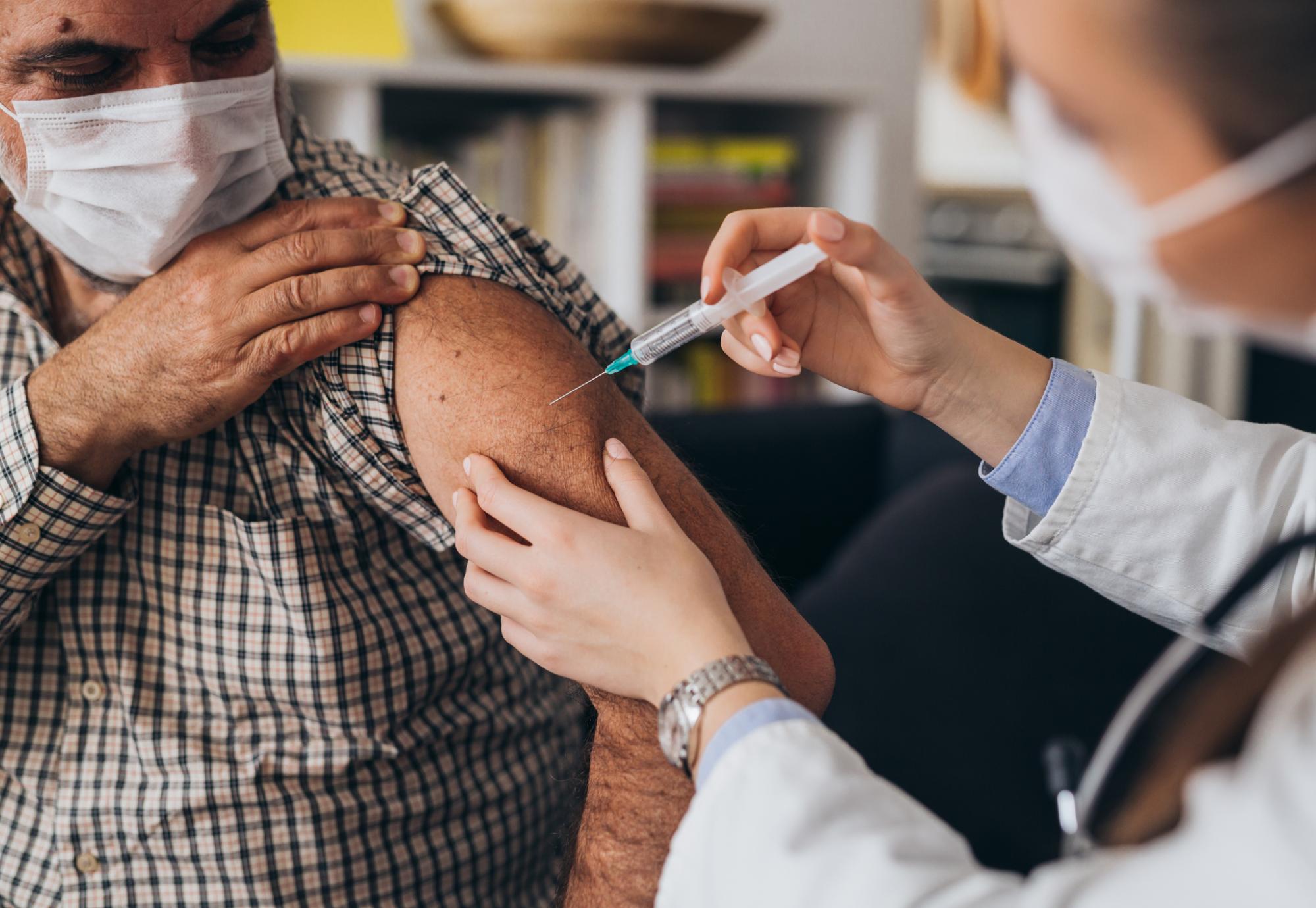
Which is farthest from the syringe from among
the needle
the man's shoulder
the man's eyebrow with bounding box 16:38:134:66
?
the man's eyebrow with bounding box 16:38:134:66

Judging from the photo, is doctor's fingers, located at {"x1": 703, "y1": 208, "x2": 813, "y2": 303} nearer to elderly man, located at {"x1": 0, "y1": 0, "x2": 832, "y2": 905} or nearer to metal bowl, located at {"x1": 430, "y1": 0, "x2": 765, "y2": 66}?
elderly man, located at {"x1": 0, "y1": 0, "x2": 832, "y2": 905}

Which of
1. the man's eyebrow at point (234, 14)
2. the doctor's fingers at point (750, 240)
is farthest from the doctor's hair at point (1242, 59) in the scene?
the man's eyebrow at point (234, 14)

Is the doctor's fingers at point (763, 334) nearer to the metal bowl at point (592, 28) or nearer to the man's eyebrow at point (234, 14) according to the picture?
the man's eyebrow at point (234, 14)

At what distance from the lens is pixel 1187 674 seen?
72cm

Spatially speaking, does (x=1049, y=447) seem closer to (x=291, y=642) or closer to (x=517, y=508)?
(x=517, y=508)

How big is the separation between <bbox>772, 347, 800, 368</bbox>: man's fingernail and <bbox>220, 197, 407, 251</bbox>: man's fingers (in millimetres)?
370

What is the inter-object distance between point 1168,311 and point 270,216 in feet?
2.52

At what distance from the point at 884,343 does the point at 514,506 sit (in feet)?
1.20

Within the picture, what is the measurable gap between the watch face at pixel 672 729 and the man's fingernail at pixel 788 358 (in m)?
0.34

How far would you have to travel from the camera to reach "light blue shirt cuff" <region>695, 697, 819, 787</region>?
710mm

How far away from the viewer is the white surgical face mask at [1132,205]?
61 centimetres

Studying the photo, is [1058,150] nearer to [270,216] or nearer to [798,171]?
[270,216]

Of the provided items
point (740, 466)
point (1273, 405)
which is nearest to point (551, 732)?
point (740, 466)

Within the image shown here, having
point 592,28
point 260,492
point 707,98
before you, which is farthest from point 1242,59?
point 707,98
